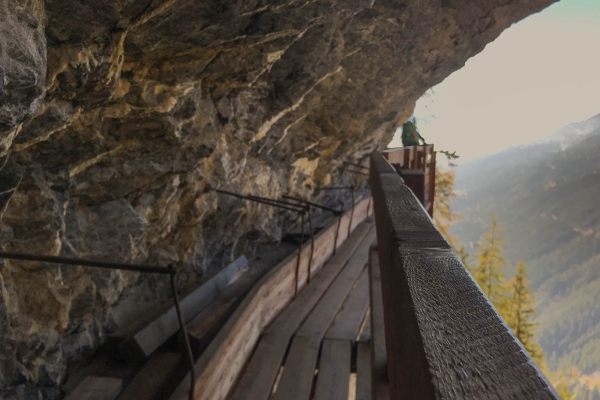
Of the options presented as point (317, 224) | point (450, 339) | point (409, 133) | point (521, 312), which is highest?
point (409, 133)

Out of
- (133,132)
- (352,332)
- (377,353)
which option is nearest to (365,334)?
(352,332)

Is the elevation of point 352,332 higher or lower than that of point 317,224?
lower

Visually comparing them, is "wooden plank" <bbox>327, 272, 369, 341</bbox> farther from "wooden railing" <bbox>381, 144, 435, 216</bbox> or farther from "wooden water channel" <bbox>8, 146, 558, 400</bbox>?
"wooden railing" <bbox>381, 144, 435, 216</bbox>

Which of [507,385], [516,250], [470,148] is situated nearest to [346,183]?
[507,385]

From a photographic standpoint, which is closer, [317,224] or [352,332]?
[352,332]

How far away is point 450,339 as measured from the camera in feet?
2.41

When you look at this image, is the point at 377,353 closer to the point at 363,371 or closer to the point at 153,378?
the point at 363,371

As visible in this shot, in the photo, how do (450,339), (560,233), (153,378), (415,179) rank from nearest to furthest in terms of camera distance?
1. (450,339)
2. (153,378)
3. (415,179)
4. (560,233)

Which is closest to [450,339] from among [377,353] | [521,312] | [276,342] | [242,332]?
[377,353]

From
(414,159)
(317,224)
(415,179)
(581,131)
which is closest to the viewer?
(415,179)

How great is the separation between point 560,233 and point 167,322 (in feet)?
259

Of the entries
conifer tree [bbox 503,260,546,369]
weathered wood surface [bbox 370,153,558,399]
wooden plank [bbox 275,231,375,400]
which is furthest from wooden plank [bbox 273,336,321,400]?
conifer tree [bbox 503,260,546,369]

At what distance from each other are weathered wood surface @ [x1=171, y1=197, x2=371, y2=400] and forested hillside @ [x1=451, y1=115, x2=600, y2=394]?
5532 cm

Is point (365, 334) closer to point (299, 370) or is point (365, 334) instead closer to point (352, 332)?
point (352, 332)
